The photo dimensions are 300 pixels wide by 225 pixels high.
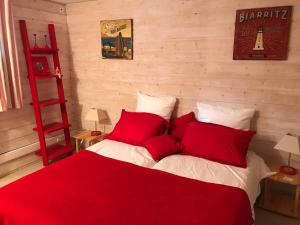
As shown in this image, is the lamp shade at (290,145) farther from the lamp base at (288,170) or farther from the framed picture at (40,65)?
the framed picture at (40,65)

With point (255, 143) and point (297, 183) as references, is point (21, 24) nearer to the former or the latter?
point (255, 143)

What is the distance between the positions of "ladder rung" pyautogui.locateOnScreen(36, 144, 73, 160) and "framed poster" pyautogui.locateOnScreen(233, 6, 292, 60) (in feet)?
7.82

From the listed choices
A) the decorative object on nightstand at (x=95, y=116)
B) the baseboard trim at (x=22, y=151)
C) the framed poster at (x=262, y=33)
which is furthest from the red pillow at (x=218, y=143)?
the baseboard trim at (x=22, y=151)

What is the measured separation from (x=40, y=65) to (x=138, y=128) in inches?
60.5

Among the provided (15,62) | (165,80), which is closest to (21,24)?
(15,62)

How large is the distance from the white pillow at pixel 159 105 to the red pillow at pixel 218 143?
50 centimetres

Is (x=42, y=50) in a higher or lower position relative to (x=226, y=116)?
higher

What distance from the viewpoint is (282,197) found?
2516 mm

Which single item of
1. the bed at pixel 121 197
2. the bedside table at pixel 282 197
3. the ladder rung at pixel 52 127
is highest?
the ladder rung at pixel 52 127

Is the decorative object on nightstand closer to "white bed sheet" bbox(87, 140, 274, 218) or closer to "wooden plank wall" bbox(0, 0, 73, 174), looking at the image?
"wooden plank wall" bbox(0, 0, 73, 174)

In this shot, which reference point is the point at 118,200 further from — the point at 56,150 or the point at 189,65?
the point at 56,150

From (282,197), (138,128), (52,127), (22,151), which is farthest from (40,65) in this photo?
A: (282,197)

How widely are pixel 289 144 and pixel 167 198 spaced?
1252 mm

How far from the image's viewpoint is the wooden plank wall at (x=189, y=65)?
241cm
